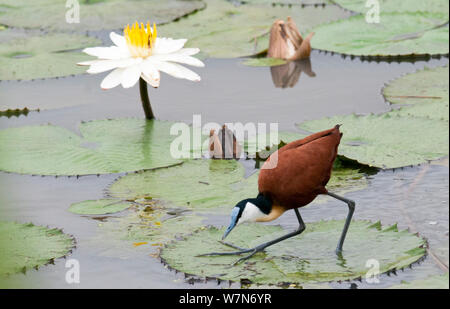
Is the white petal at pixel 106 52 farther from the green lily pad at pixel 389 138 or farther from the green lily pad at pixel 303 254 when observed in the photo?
the green lily pad at pixel 303 254

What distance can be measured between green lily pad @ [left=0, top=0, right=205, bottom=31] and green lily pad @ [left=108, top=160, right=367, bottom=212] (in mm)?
2408

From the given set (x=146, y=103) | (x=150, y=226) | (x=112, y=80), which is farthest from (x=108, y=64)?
(x=150, y=226)

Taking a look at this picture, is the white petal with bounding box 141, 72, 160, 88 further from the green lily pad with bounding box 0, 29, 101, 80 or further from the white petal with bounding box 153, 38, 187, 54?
the green lily pad with bounding box 0, 29, 101, 80

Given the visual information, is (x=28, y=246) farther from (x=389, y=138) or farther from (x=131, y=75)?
(x=389, y=138)

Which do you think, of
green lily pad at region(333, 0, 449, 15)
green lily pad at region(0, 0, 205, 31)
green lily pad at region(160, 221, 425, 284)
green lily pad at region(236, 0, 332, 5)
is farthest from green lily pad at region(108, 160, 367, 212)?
green lily pad at region(236, 0, 332, 5)

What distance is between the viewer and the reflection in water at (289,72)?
17.0 ft

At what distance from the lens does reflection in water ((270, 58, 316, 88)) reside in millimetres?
5168

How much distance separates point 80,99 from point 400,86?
70.3 inches

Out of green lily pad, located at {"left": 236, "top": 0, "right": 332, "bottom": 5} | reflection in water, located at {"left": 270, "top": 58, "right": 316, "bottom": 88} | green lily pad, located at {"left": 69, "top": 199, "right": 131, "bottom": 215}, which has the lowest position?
green lily pad, located at {"left": 69, "top": 199, "right": 131, "bottom": 215}

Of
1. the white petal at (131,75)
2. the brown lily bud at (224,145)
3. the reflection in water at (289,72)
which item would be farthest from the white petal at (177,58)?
the reflection in water at (289,72)

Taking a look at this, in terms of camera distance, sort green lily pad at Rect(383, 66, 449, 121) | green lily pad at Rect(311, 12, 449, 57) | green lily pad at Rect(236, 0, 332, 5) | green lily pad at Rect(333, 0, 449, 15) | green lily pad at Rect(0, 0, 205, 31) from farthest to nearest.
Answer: green lily pad at Rect(236, 0, 332, 5) → green lily pad at Rect(0, 0, 205, 31) → green lily pad at Rect(333, 0, 449, 15) → green lily pad at Rect(311, 12, 449, 57) → green lily pad at Rect(383, 66, 449, 121)

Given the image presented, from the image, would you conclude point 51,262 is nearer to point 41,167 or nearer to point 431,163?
point 41,167
